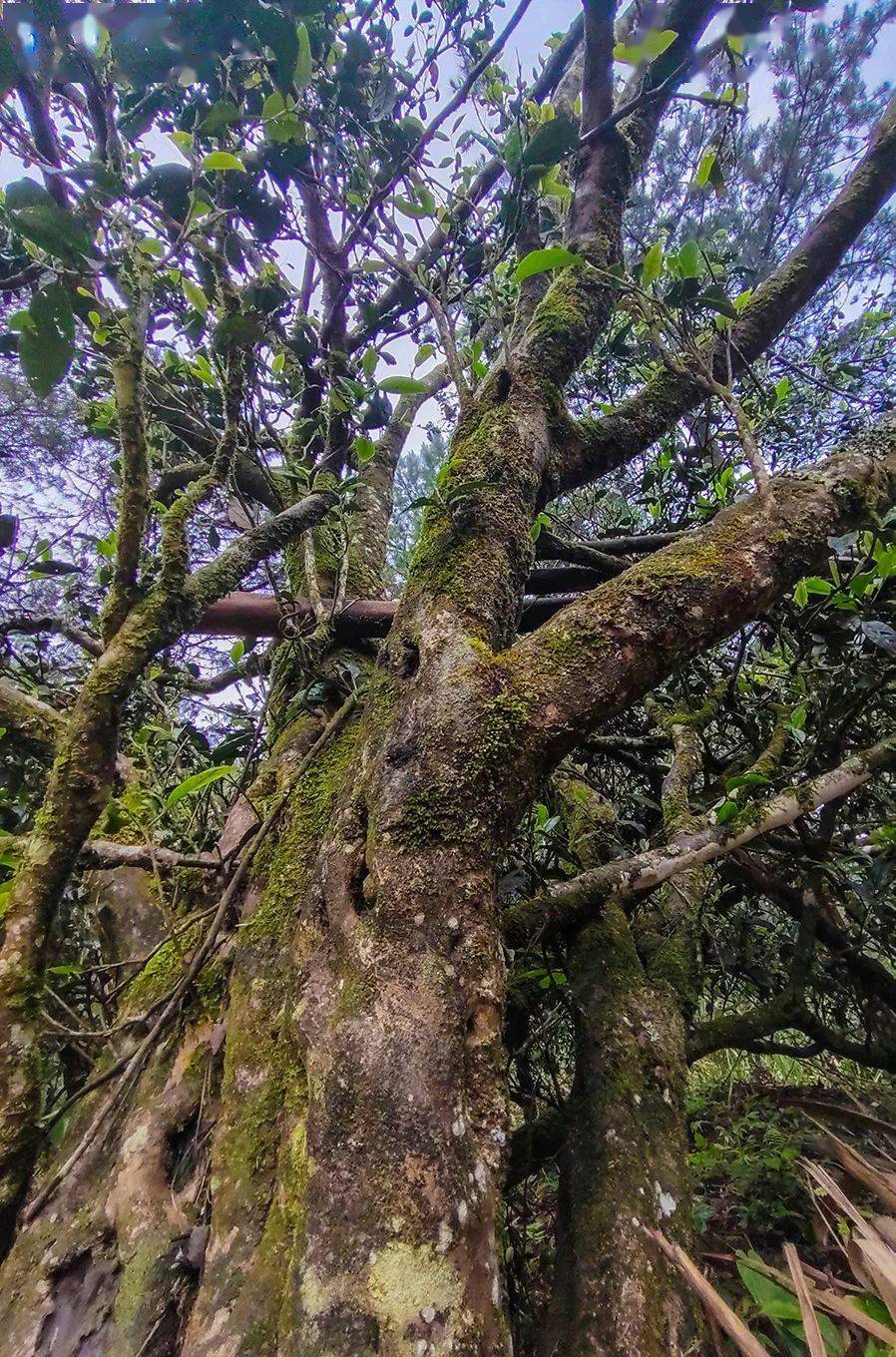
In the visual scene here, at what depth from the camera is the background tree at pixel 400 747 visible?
3.15 ft

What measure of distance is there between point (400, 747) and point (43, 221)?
3.21 feet

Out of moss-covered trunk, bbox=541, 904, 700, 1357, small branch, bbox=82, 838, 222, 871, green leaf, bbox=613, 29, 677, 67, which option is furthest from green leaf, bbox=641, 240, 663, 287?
small branch, bbox=82, 838, 222, 871

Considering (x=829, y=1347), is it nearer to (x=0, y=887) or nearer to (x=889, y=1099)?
(x=0, y=887)

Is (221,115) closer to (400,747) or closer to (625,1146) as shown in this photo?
(400,747)

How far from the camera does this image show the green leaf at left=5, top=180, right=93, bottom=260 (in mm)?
881

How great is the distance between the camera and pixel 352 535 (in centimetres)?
281

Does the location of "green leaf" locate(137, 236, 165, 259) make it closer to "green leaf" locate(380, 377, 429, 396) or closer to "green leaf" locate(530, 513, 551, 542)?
"green leaf" locate(380, 377, 429, 396)

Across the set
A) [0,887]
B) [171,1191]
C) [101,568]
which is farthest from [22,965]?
[101,568]

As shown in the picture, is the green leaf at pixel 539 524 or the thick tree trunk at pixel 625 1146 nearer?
the thick tree trunk at pixel 625 1146

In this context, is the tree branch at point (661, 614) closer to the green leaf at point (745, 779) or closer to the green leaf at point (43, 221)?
the green leaf at point (745, 779)

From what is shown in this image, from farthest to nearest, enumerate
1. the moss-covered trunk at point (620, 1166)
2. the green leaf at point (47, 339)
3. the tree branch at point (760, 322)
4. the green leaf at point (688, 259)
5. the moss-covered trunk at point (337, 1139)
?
the tree branch at point (760, 322)
the green leaf at point (688, 259)
the moss-covered trunk at point (620, 1166)
the green leaf at point (47, 339)
the moss-covered trunk at point (337, 1139)

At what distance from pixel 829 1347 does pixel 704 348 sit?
95.9 inches

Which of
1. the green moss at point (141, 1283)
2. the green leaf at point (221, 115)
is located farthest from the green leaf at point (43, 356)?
the green moss at point (141, 1283)

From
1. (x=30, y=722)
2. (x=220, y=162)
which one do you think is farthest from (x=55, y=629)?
(x=220, y=162)
